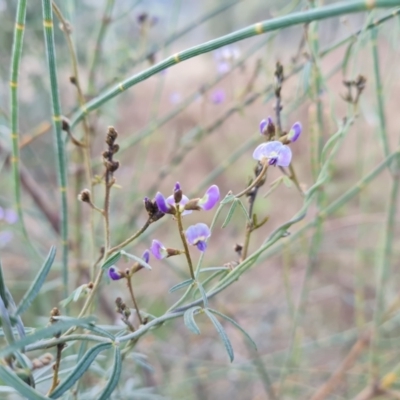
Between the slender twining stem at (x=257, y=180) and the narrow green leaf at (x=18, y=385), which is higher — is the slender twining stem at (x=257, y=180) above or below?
above

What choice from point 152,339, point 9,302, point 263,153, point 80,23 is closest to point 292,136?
point 263,153

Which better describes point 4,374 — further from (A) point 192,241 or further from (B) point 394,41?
(B) point 394,41

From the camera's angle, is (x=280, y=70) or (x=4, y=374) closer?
(x=4, y=374)

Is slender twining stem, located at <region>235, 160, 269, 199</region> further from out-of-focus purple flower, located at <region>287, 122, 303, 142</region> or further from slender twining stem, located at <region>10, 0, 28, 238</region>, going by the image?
slender twining stem, located at <region>10, 0, 28, 238</region>

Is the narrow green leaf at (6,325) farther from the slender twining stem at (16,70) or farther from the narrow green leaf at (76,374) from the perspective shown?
the slender twining stem at (16,70)

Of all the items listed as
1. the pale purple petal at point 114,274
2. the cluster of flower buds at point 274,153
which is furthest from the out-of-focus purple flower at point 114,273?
the cluster of flower buds at point 274,153

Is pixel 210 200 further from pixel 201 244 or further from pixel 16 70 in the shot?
pixel 16 70
